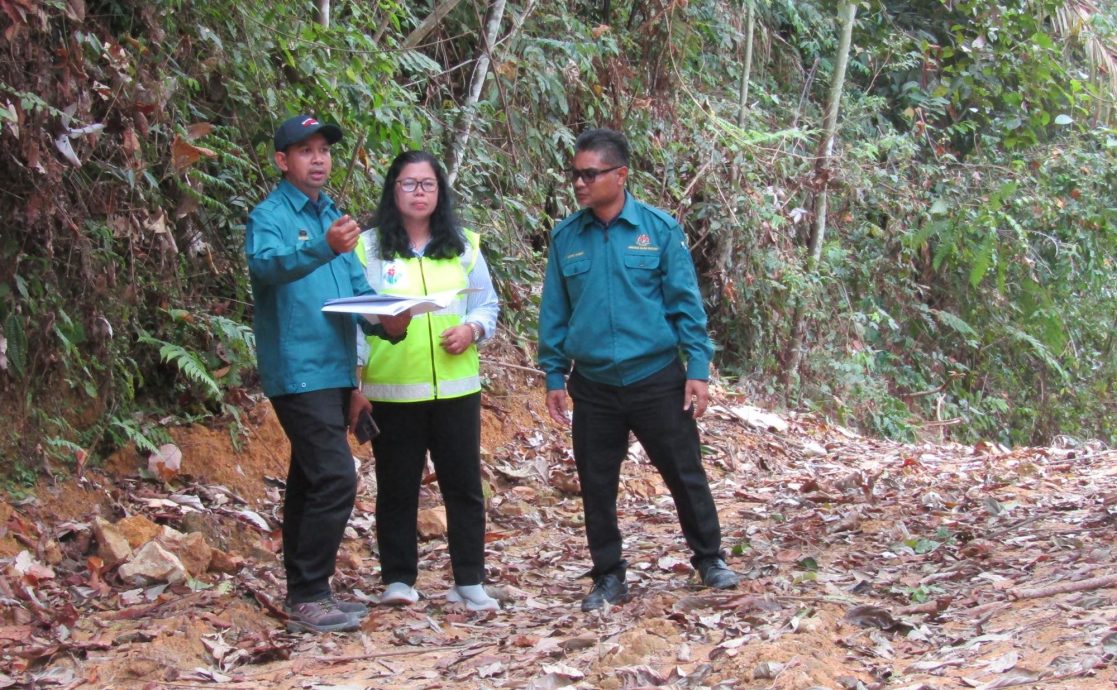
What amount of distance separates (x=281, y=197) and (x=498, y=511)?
3135mm

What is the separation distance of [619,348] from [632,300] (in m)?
0.21

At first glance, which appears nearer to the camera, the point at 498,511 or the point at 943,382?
the point at 498,511

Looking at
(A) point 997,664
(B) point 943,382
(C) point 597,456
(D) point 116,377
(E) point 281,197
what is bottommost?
(B) point 943,382

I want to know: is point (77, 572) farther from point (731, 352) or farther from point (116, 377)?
point (731, 352)

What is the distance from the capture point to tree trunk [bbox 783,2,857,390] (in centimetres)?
1401

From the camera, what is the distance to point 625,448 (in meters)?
→ 5.45

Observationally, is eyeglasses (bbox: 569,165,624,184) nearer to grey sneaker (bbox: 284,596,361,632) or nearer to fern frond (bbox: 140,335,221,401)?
grey sneaker (bbox: 284,596,361,632)

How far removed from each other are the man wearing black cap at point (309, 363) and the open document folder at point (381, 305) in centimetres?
14

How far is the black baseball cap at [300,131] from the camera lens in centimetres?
497

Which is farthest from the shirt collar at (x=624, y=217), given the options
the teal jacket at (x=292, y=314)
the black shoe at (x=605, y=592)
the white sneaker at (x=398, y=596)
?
the white sneaker at (x=398, y=596)

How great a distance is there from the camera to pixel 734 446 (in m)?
10.2

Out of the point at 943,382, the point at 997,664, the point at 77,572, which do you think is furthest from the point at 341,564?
the point at 943,382

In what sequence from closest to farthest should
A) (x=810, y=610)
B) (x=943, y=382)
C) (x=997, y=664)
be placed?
1. (x=997, y=664)
2. (x=810, y=610)
3. (x=943, y=382)

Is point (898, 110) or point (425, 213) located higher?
point (898, 110)
